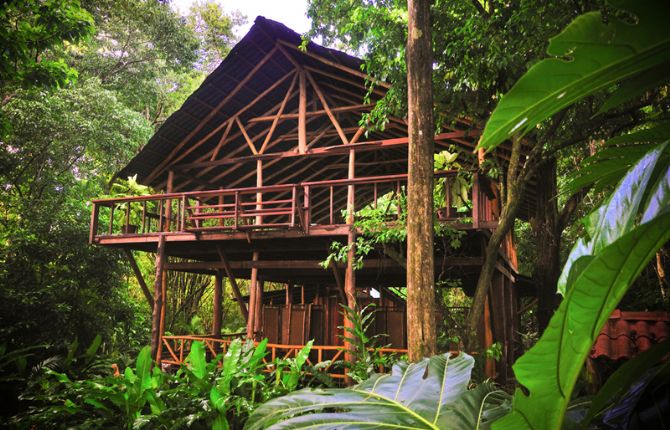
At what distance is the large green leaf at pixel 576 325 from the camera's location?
1.65ft

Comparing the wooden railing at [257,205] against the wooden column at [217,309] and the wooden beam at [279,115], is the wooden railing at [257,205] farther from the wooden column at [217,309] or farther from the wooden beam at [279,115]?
the wooden column at [217,309]

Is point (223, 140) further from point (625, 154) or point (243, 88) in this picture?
point (625, 154)

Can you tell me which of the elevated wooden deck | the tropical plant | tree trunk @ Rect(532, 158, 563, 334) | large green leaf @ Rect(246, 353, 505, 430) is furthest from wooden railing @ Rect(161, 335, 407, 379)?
the tropical plant

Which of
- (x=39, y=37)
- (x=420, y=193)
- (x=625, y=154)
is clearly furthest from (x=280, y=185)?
(x=625, y=154)

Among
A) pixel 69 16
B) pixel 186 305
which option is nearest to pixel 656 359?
pixel 69 16

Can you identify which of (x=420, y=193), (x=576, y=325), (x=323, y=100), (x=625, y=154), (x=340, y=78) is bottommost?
(x=576, y=325)

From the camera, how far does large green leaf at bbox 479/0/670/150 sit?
0.58 meters

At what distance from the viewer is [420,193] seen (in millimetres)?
4410

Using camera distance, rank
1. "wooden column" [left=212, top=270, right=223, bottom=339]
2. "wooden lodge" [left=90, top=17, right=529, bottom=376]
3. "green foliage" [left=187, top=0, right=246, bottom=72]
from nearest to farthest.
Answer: "wooden lodge" [left=90, top=17, right=529, bottom=376], "wooden column" [left=212, top=270, right=223, bottom=339], "green foliage" [left=187, top=0, right=246, bottom=72]

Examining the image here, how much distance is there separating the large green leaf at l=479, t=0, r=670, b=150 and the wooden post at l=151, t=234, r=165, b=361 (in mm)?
9407

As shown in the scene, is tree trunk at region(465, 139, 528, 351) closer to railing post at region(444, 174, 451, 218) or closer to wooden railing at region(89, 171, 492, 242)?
wooden railing at region(89, 171, 492, 242)

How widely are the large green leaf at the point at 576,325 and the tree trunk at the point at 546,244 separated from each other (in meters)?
9.24

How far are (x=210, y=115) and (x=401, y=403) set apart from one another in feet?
32.6

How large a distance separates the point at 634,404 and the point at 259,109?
10.3 m
